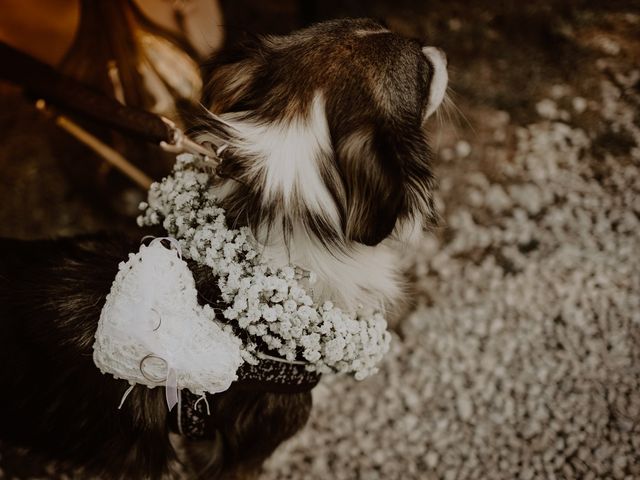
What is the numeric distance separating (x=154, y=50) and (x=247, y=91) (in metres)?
1.13

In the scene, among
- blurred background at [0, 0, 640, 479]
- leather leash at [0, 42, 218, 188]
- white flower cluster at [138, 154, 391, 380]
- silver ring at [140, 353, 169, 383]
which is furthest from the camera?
blurred background at [0, 0, 640, 479]

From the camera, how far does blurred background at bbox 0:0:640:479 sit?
6.09 ft

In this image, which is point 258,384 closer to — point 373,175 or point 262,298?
point 262,298

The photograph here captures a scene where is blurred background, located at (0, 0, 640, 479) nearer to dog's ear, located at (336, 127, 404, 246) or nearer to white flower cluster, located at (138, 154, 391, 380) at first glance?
white flower cluster, located at (138, 154, 391, 380)

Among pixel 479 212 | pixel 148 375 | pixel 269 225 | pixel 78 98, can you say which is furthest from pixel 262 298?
pixel 479 212

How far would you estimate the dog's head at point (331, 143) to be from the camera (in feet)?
3.43

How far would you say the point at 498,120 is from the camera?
2.48 metres

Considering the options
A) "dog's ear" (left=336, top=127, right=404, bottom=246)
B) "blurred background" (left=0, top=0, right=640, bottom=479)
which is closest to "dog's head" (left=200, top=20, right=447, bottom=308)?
"dog's ear" (left=336, top=127, right=404, bottom=246)

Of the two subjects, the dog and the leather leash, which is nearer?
the dog

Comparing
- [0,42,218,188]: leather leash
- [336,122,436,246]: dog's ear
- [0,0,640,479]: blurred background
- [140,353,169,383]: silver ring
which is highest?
[336,122,436,246]: dog's ear

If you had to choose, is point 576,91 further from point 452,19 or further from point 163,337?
point 163,337

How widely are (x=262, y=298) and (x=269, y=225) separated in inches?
6.1

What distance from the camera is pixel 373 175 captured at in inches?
40.8

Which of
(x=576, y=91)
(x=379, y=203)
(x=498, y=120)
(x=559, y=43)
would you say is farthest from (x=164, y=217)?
(x=559, y=43)
